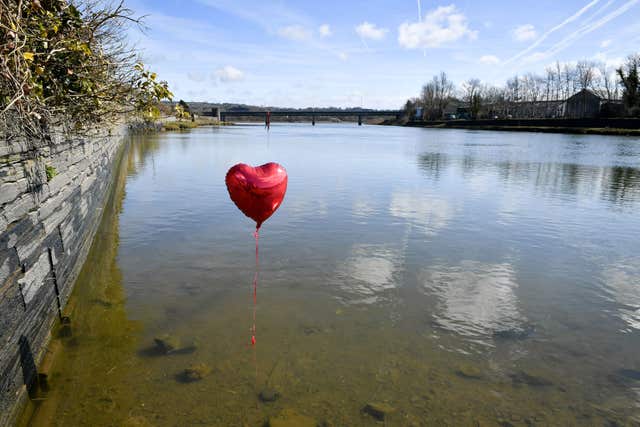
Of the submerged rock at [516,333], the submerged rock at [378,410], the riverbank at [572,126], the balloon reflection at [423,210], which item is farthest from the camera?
the riverbank at [572,126]

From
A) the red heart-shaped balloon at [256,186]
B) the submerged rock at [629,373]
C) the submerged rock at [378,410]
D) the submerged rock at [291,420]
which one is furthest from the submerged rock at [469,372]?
the red heart-shaped balloon at [256,186]

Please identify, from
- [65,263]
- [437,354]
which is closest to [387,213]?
[437,354]

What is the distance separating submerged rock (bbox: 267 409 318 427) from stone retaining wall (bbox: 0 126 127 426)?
107 inches

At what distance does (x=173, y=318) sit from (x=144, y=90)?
4.58 metres

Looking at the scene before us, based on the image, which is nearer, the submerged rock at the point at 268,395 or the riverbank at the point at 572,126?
the submerged rock at the point at 268,395

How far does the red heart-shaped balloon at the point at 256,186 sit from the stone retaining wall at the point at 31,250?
251 centimetres

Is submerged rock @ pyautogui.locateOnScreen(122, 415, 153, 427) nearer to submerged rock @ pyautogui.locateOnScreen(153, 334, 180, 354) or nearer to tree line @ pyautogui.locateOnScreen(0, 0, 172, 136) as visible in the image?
submerged rock @ pyautogui.locateOnScreen(153, 334, 180, 354)

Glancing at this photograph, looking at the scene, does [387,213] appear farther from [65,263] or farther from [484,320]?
[65,263]

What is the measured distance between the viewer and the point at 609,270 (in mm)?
9328

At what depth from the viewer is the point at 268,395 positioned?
517cm

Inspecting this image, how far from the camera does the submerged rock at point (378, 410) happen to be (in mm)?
4863

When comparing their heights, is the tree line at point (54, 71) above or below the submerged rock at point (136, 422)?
above

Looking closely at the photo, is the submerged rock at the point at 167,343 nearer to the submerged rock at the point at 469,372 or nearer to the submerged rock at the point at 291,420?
the submerged rock at the point at 291,420

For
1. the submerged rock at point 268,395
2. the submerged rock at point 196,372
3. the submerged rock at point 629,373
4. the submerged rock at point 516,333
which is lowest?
the submerged rock at point 629,373
